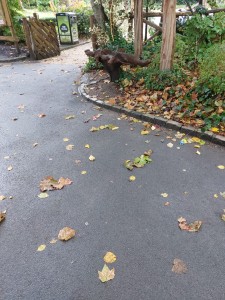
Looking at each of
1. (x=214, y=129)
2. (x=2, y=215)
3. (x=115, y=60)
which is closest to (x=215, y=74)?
(x=214, y=129)

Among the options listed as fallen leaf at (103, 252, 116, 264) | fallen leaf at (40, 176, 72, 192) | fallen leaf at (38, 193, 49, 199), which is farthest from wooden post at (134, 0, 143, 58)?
fallen leaf at (103, 252, 116, 264)

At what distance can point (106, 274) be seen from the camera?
220cm

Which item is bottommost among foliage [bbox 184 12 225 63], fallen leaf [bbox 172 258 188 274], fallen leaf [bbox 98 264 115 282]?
fallen leaf [bbox 172 258 188 274]

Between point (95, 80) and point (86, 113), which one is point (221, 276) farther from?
point (95, 80)

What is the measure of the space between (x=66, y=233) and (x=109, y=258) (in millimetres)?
560

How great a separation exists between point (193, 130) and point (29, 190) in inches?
111

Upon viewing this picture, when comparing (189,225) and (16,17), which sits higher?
Answer: (16,17)

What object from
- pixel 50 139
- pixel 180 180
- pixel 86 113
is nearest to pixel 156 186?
pixel 180 180

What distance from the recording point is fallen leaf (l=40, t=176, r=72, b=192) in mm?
3271

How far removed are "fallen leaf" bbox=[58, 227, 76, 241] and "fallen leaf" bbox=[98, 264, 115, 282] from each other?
526mm

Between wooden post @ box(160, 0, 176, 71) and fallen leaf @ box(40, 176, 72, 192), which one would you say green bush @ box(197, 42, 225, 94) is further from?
fallen leaf @ box(40, 176, 72, 192)

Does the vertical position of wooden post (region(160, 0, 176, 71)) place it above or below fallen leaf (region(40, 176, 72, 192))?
above

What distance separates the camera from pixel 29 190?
328 cm

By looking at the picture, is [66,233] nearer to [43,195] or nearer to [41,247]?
[41,247]
